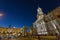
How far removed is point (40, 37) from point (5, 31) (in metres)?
28.6

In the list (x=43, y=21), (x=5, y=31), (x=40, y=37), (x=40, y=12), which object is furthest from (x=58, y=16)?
(x=40, y=37)

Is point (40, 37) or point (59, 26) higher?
point (59, 26)

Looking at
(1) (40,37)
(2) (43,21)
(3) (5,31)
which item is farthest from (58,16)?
(1) (40,37)

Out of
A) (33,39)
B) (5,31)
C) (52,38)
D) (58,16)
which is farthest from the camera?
(5,31)

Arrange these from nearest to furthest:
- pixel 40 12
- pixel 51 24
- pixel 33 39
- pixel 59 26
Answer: pixel 33 39, pixel 59 26, pixel 51 24, pixel 40 12

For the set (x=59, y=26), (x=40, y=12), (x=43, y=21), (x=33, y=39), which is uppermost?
(x=40, y=12)

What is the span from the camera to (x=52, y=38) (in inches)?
557

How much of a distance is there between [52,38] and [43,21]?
23735 mm

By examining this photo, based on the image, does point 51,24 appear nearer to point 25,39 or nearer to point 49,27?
point 49,27

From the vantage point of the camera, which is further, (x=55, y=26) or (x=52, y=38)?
(x=55, y=26)

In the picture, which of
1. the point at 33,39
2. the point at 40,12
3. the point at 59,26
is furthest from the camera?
the point at 40,12

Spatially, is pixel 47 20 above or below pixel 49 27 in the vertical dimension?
above

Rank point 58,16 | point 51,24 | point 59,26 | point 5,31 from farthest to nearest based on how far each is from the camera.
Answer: point 5,31 → point 58,16 → point 51,24 → point 59,26

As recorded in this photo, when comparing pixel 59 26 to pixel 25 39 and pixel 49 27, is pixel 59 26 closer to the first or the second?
pixel 49 27
